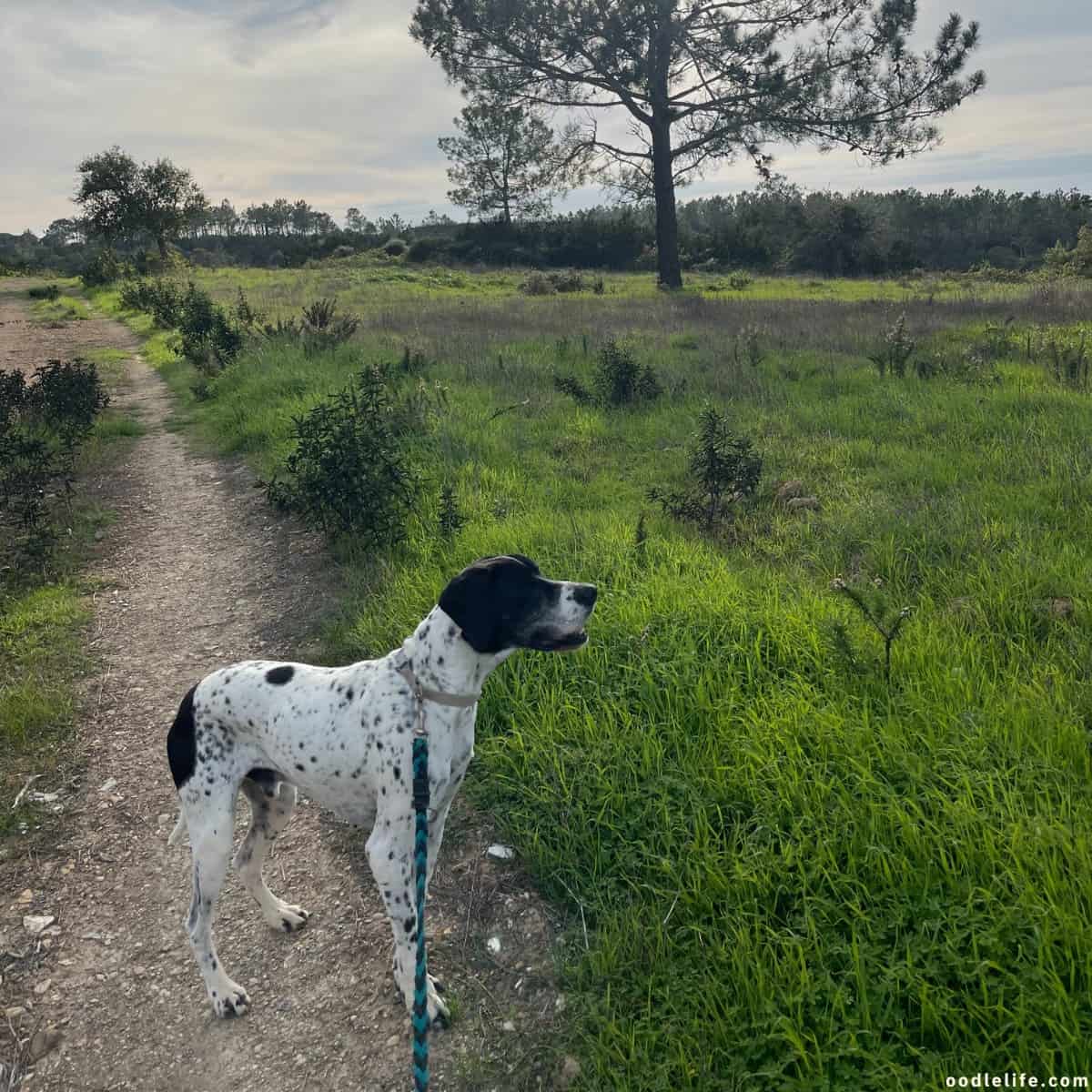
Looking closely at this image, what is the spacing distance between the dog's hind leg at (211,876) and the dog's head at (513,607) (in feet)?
3.72

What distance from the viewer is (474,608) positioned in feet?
9.27

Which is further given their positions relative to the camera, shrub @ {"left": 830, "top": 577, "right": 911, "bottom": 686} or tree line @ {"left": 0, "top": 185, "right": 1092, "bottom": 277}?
tree line @ {"left": 0, "top": 185, "right": 1092, "bottom": 277}

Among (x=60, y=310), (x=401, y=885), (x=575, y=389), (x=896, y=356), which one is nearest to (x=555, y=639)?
(x=401, y=885)

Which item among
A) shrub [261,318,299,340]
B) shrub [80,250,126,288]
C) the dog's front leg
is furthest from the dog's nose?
shrub [80,250,126,288]

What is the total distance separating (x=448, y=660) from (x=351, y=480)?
421cm

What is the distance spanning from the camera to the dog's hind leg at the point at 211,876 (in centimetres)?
297

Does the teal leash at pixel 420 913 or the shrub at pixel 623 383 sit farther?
the shrub at pixel 623 383

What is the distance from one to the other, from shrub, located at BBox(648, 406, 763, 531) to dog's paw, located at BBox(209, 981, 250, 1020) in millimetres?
4701

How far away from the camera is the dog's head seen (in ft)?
9.27

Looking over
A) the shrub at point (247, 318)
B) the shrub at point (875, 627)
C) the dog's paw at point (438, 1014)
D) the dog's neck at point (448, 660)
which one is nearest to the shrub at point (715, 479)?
the shrub at point (875, 627)

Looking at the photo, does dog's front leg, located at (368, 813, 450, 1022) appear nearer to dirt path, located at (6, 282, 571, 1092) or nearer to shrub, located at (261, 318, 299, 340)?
dirt path, located at (6, 282, 571, 1092)

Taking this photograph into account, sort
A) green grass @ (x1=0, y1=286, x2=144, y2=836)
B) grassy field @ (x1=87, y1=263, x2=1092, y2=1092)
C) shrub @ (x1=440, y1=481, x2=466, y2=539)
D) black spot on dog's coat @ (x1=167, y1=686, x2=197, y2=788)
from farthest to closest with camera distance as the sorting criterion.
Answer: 1. shrub @ (x1=440, y1=481, x2=466, y2=539)
2. green grass @ (x1=0, y1=286, x2=144, y2=836)
3. black spot on dog's coat @ (x1=167, y1=686, x2=197, y2=788)
4. grassy field @ (x1=87, y1=263, x2=1092, y2=1092)

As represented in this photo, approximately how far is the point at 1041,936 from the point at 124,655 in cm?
548

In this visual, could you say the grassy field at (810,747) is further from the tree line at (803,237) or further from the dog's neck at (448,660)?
the tree line at (803,237)
